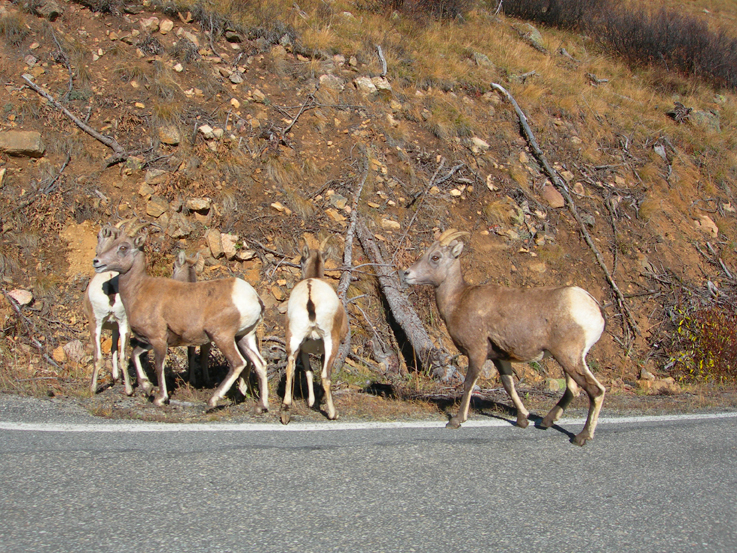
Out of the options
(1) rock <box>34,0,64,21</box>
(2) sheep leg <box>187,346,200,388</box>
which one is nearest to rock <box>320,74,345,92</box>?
(1) rock <box>34,0,64,21</box>

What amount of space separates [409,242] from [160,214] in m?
4.87

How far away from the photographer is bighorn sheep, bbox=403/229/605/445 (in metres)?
6.39

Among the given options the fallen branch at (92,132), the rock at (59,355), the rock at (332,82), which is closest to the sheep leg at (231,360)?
the rock at (59,355)

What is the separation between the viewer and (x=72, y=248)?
1045 centimetres

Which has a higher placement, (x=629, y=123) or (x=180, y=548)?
(x=629, y=123)

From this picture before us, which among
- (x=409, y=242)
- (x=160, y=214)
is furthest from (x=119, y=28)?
(x=409, y=242)

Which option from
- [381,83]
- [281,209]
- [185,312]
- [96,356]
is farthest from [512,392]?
[381,83]

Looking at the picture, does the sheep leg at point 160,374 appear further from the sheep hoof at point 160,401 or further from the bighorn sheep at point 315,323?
the bighorn sheep at point 315,323

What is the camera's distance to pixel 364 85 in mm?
15492

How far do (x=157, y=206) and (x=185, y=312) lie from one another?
4.73 meters

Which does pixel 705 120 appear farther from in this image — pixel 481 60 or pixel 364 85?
pixel 364 85

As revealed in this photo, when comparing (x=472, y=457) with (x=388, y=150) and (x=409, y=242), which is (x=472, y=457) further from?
(x=388, y=150)

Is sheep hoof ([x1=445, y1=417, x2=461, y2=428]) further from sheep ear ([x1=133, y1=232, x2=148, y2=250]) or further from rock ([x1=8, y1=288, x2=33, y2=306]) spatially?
rock ([x1=8, y1=288, x2=33, y2=306])

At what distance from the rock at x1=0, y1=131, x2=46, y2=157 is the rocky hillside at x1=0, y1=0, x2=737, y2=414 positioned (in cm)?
4
